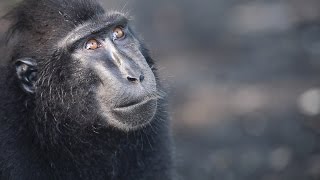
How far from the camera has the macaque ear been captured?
247 inches

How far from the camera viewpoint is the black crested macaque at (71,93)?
608cm

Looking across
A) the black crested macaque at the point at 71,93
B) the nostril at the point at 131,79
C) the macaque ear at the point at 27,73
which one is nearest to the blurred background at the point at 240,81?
the black crested macaque at the point at 71,93

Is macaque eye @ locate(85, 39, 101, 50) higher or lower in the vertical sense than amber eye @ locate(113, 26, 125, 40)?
lower

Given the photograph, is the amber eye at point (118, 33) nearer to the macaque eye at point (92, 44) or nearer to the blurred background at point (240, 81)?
the macaque eye at point (92, 44)

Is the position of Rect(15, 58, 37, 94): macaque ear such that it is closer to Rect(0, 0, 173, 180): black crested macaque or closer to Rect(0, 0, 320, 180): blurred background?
Rect(0, 0, 173, 180): black crested macaque

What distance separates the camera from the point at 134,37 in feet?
21.2

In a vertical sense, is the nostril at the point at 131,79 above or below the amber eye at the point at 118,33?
below

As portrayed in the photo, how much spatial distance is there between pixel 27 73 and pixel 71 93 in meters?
0.35

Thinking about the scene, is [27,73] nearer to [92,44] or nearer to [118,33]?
[92,44]

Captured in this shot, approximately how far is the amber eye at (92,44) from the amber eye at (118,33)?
0.14m

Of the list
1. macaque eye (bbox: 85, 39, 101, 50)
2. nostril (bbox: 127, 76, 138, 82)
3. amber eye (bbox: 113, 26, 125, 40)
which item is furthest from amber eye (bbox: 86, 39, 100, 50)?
nostril (bbox: 127, 76, 138, 82)

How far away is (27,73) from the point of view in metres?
6.29

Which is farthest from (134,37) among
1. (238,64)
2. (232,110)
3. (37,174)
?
(238,64)

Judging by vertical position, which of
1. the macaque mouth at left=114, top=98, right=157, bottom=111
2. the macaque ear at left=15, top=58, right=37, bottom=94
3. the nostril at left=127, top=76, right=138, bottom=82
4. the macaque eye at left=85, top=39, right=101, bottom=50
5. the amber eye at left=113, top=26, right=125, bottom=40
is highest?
the amber eye at left=113, top=26, right=125, bottom=40
